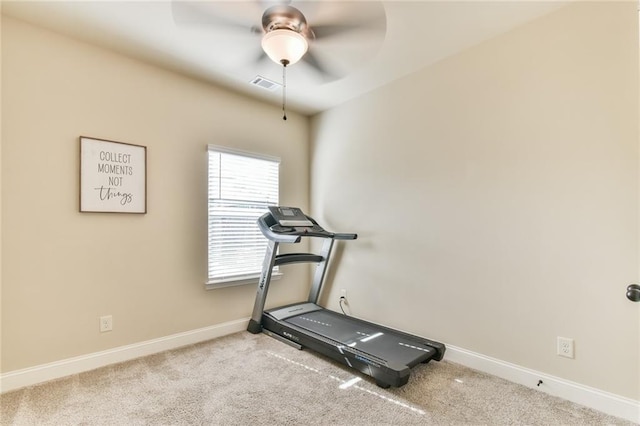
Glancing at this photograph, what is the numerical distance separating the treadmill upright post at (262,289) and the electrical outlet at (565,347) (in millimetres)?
2356

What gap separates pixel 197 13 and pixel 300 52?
576 mm

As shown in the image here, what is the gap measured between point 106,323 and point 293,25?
264cm

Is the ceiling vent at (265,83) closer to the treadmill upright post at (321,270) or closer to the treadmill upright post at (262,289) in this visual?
the treadmill upright post at (262,289)

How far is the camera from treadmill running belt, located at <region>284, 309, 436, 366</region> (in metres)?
2.39

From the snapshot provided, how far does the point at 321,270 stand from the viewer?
361 cm

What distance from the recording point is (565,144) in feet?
6.97

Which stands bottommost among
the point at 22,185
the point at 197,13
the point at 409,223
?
the point at 409,223

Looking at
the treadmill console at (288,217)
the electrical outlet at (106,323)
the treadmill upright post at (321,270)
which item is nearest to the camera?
the electrical outlet at (106,323)

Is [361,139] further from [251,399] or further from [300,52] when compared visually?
[251,399]

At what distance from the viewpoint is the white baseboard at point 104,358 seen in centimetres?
219

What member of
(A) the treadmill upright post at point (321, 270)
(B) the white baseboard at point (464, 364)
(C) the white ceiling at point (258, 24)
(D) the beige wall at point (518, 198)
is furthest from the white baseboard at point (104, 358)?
(C) the white ceiling at point (258, 24)

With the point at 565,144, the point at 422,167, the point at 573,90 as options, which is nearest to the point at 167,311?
the point at 422,167

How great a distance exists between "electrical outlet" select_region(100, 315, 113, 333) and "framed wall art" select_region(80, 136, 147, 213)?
866 millimetres

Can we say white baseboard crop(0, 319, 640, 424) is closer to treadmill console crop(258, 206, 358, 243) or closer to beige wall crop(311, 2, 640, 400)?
beige wall crop(311, 2, 640, 400)
